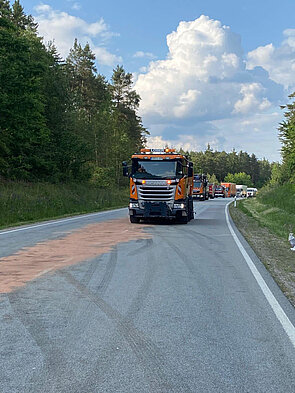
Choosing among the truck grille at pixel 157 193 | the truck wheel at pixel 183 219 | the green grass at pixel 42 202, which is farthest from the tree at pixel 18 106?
the truck wheel at pixel 183 219

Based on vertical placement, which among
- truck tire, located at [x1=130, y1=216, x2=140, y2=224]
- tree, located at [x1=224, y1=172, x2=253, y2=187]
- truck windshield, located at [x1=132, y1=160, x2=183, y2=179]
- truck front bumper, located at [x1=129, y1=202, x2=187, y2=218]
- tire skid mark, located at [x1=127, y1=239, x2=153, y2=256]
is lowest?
tire skid mark, located at [x1=127, y1=239, x2=153, y2=256]

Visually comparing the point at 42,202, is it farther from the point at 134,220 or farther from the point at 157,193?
the point at 157,193

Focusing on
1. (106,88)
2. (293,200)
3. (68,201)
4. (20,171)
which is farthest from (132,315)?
(106,88)

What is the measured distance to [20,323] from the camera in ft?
18.4

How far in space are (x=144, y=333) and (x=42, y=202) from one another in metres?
21.6

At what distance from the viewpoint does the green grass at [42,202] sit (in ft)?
73.0

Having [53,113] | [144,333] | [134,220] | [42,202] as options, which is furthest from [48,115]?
[144,333]

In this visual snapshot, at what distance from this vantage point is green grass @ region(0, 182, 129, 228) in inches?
876

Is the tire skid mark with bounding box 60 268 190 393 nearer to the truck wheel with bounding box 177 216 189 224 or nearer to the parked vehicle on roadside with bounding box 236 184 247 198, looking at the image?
the truck wheel with bounding box 177 216 189 224

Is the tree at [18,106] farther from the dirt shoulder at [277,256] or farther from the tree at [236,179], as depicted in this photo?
the tree at [236,179]

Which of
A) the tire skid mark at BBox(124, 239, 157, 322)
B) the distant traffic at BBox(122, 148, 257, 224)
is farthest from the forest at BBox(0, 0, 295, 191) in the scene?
the tire skid mark at BBox(124, 239, 157, 322)

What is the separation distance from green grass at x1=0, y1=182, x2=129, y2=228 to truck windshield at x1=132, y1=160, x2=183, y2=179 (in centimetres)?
569

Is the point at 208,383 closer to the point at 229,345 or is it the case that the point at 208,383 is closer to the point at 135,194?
the point at 229,345

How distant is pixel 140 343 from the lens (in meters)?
4.96
